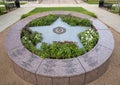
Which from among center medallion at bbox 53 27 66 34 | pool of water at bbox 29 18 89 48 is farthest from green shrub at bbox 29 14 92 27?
center medallion at bbox 53 27 66 34

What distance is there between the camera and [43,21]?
8891mm

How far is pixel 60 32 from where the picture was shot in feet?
26.0

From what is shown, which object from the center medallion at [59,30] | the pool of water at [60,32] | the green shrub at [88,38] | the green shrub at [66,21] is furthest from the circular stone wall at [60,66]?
the green shrub at [66,21]

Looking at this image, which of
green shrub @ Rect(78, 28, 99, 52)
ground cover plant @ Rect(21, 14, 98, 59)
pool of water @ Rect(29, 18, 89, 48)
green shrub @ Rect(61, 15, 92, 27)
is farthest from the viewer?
green shrub @ Rect(61, 15, 92, 27)

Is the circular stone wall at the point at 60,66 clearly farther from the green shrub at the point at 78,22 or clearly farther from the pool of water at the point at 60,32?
the green shrub at the point at 78,22

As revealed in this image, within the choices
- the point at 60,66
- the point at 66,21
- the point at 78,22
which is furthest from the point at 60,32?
the point at 60,66

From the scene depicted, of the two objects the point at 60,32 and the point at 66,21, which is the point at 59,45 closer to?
the point at 60,32

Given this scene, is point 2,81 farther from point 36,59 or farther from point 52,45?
point 52,45

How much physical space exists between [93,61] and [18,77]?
339 cm

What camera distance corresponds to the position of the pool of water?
24.7ft

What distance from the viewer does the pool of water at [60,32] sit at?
7.52 meters

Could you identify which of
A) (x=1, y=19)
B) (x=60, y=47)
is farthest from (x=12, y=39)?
(x=1, y=19)

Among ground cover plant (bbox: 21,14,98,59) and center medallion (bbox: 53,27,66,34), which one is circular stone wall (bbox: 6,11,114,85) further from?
center medallion (bbox: 53,27,66,34)

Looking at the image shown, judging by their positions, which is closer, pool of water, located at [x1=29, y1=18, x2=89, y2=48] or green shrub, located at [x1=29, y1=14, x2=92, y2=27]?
pool of water, located at [x1=29, y1=18, x2=89, y2=48]
